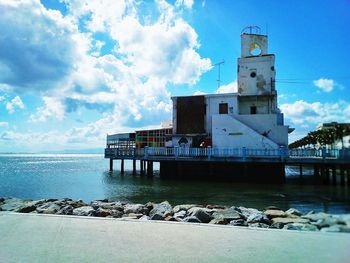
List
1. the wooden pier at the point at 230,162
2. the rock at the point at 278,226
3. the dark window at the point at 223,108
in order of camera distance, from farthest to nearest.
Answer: the dark window at the point at 223,108
the wooden pier at the point at 230,162
the rock at the point at 278,226

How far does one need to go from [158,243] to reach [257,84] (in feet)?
104

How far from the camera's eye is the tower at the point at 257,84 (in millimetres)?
34531

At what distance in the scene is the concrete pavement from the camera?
4742mm

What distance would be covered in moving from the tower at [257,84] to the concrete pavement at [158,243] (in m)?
29.4

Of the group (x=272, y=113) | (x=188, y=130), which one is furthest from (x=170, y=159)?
(x=272, y=113)

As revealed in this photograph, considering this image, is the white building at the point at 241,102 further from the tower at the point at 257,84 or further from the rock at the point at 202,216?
the rock at the point at 202,216

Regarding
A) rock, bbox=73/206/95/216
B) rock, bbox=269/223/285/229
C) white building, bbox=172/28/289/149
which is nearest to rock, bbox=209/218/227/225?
→ rock, bbox=269/223/285/229

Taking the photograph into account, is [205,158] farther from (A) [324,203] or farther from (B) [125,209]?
(B) [125,209]

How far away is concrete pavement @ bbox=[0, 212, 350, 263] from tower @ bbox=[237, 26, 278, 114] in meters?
29.4

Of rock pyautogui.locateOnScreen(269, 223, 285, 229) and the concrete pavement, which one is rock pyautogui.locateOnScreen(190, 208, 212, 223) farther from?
the concrete pavement

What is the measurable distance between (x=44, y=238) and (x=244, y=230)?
390 centimetres

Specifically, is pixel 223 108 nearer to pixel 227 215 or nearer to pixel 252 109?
pixel 252 109

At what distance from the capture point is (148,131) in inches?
1468

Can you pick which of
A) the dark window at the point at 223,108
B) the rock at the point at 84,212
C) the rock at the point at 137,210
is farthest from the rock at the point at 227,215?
the dark window at the point at 223,108
